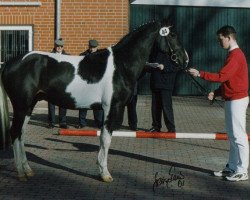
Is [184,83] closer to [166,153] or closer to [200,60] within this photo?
[200,60]

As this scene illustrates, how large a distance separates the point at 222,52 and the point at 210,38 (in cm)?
61

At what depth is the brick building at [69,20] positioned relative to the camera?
17.9 meters

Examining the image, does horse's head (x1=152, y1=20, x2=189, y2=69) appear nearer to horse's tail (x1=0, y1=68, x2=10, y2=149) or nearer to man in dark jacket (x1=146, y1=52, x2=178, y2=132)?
horse's tail (x1=0, y1=68, x2=10, y2=149)

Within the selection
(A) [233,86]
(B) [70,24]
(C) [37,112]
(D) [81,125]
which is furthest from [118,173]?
(B) [70,24]

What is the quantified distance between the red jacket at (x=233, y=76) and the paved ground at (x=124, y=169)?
4.21 feet

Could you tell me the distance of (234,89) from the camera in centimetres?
829

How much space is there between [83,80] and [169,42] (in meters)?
1.38

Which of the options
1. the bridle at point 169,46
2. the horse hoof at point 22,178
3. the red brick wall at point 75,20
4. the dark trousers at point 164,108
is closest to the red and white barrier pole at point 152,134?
the dark trousers at point 164,108

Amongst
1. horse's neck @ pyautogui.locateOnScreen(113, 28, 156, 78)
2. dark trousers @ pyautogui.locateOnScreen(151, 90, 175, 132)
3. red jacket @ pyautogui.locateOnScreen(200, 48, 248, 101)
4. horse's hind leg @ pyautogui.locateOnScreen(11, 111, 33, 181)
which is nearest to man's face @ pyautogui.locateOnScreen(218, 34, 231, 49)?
red jacket @ pyautogui.locateOnScreen(200, 48, 248, 101)

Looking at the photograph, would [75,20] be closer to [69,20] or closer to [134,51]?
[69,20]

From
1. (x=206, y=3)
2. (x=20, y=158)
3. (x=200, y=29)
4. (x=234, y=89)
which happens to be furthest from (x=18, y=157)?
(x=206, y=3)

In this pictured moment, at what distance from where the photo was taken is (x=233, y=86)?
830cm

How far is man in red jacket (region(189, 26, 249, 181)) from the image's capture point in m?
8.20

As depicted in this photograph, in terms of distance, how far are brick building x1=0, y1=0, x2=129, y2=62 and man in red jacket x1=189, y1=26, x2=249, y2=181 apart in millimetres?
9859
